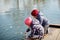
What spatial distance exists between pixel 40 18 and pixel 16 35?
14.1 feet

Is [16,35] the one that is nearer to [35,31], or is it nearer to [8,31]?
[8,31]

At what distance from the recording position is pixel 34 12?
9.57 feet

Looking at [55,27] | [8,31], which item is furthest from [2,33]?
[55,27]

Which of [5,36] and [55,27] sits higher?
[55,27]

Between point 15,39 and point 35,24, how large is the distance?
4098 millimetres

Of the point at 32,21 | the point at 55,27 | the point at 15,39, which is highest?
the point at 32,21

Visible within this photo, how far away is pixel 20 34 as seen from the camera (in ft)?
24.0

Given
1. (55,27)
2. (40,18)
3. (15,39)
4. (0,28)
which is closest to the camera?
→ (40,18)

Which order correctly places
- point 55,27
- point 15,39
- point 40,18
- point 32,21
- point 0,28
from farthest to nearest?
1. point 0,28
2. point 15,39
3. point 55,27
4. point 40,18
5. point 32,21

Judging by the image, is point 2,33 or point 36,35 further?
point 2,33

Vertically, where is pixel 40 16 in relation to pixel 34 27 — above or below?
above

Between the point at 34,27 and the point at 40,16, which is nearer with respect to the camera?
the point at 34,27

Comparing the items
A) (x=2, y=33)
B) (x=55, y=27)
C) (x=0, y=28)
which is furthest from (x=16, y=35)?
(x=55, y=27)

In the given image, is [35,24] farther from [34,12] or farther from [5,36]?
[5,36]
